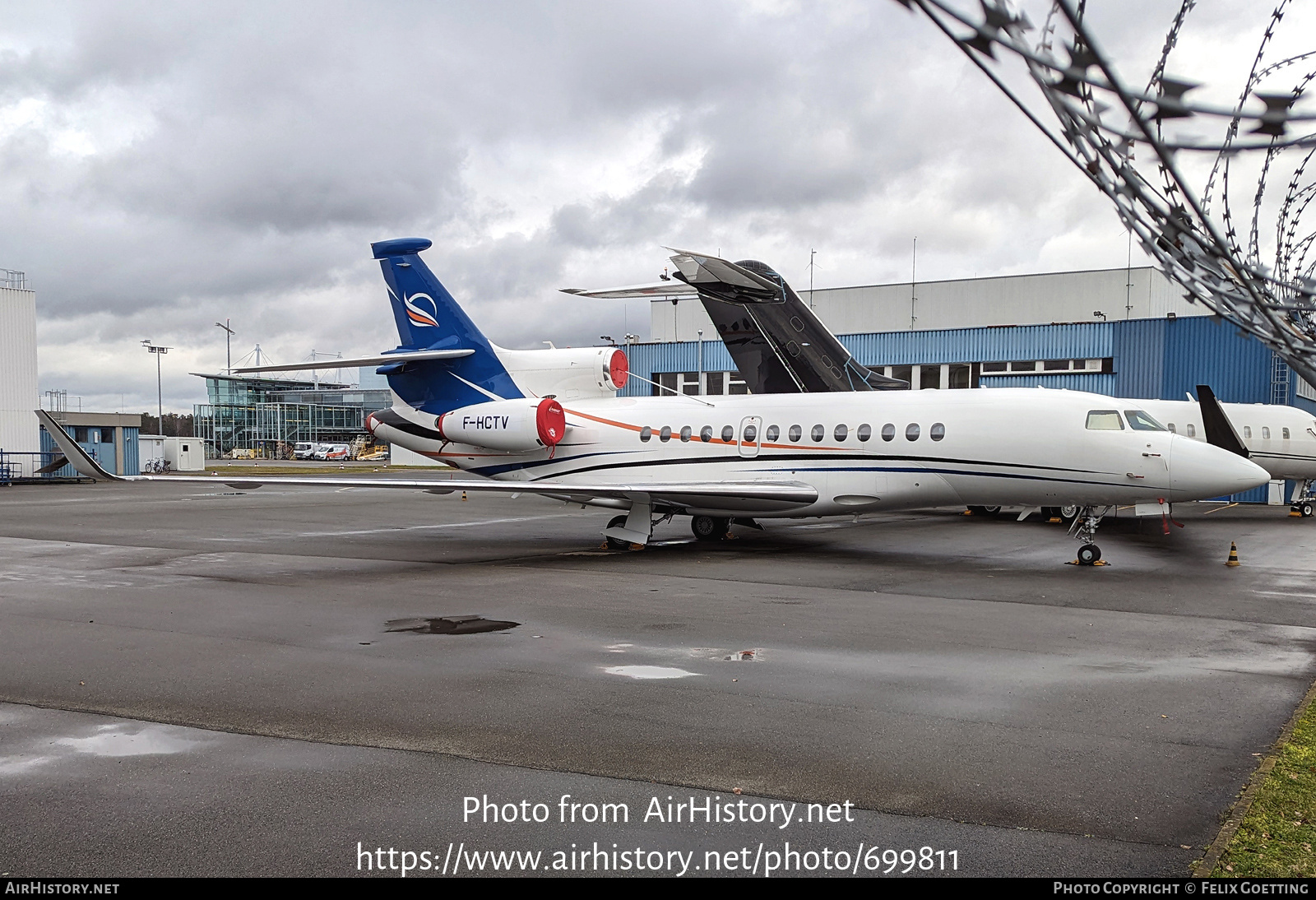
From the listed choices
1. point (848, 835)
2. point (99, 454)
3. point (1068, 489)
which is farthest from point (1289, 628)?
point (99, 454)

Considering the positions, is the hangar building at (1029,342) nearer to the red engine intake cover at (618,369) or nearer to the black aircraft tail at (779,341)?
the black aircraft tail at (779,341)

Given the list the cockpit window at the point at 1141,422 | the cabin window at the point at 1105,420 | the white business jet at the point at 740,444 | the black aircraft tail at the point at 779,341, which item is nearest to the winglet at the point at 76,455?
the white business jet at the point at 740,444

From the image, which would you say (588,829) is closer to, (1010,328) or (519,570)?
(519,570)

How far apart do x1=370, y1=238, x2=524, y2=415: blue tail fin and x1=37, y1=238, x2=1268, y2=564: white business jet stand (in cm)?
3

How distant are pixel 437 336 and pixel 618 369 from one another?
3699mm

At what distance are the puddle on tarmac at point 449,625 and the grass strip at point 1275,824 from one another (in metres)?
6.70

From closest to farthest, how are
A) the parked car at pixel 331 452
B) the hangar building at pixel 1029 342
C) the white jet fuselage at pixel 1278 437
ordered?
the white jet fuselage at pixel 1278 437, the hangar building at pixel 1029 342, the parked car at pixel 331 452

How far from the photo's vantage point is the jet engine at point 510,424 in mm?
18281

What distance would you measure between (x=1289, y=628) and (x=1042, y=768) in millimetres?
6329

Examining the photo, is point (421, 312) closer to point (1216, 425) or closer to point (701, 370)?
point (1216, 425)

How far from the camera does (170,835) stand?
461 centimetres

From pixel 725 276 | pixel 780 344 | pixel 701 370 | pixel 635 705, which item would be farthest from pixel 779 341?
pixel 701 370

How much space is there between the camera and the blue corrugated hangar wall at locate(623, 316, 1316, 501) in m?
31.3

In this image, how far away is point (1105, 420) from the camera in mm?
14828
